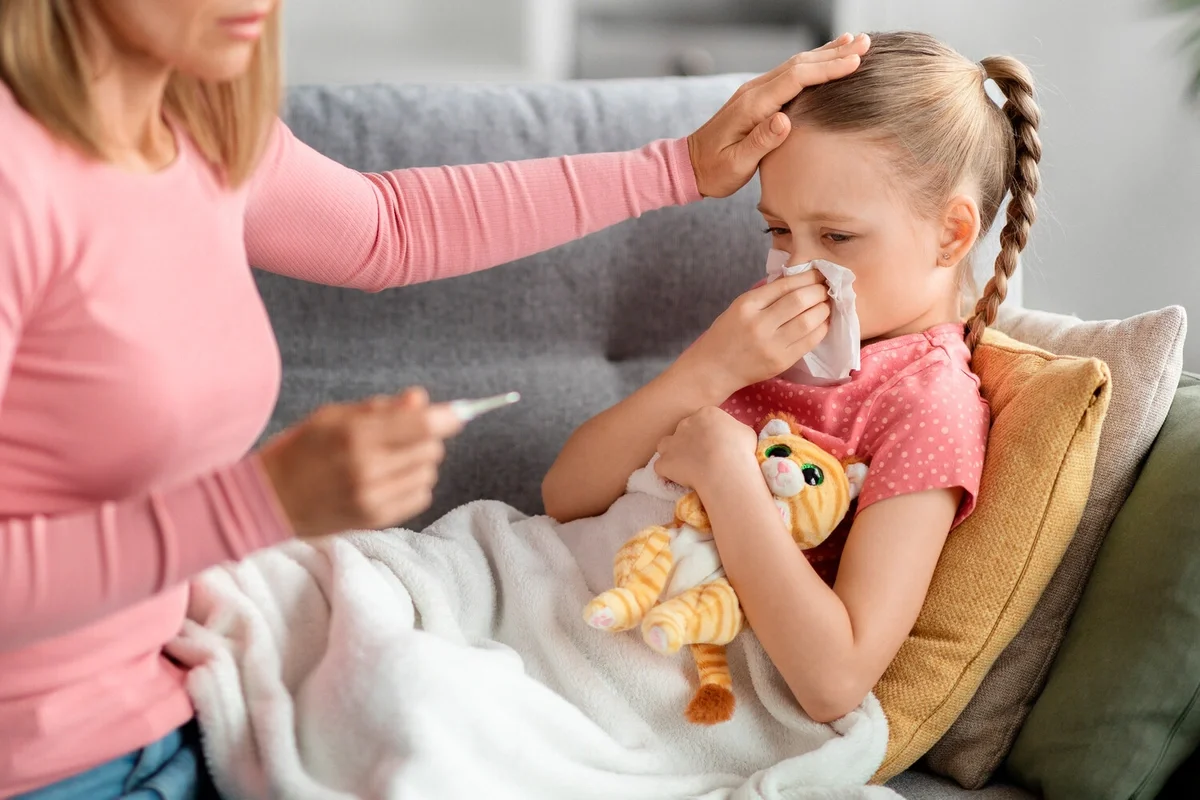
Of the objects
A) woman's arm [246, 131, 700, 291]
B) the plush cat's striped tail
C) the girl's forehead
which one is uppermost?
the girl's forehead

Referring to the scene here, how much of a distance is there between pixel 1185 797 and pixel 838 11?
5.95ft

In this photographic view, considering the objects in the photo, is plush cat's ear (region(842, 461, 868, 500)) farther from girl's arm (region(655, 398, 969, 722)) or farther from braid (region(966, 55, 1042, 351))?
braid (region(966, 55, 1042, 351))

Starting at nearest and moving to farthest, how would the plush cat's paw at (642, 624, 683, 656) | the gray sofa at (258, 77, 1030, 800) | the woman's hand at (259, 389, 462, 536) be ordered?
the woman's hand at (259, 389, 462, 536)
the plush cat's paw at (642, 624, 683, 656)
the gray sofa at (258, 77, 1030, 800)

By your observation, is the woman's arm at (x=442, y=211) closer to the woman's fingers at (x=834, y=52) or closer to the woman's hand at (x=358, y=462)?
the woman's fingers at (x=834, y=52)

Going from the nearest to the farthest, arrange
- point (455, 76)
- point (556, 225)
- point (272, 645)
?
point (272, 645) < point (556, 225) < point (455, 76)

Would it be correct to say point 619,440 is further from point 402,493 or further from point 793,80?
point 402,493

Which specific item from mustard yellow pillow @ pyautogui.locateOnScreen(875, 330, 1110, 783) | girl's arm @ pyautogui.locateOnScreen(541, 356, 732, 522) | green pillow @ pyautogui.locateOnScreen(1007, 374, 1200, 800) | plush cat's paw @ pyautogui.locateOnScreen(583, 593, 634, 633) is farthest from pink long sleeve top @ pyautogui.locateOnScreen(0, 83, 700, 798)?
green pillow @ pyautogui.locateOnScreen(1007, 374, 1200, 800)

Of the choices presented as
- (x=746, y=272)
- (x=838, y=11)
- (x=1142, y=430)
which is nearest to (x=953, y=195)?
(x=1142, y=430)

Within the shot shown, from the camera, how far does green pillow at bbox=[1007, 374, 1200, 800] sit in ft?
3.46

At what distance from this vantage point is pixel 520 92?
1593 mm

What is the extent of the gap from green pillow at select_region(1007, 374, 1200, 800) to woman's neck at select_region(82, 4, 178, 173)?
98 cm

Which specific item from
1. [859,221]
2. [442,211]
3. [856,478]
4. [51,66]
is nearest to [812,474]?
[856,478]

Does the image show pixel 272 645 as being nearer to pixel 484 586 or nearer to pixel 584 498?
pixel 484 586

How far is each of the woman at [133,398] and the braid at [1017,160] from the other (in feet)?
2.65
